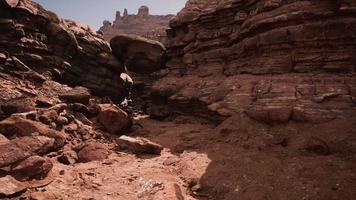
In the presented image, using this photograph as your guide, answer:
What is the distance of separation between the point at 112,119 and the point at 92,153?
5050 millimetres

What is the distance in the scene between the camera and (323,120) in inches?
546

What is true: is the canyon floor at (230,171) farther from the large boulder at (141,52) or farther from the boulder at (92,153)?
the large boulder at (141,52)

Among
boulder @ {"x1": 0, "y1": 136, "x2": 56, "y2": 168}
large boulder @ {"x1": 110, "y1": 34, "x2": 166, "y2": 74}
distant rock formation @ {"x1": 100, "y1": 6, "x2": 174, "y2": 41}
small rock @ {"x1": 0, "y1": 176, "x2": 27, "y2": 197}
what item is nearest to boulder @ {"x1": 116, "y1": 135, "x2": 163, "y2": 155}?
boulder @ {"x1": 0, "y1": 136, "x2": 56, "y2": 168}

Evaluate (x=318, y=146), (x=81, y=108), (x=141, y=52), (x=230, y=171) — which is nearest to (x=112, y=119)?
(x=81, y=108)

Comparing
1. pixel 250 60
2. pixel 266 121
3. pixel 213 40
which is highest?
pixel 213 40

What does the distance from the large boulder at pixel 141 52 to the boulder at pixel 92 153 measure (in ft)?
44.9

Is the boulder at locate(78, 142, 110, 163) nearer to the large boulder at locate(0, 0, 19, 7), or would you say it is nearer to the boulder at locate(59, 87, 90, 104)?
the boulder at locate(59, 87, 90, 104)

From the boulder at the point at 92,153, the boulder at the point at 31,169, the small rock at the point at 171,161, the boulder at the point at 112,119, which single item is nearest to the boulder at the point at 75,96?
the boulder at the point at 112,119

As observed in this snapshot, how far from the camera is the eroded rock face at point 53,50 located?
20328 millimetres

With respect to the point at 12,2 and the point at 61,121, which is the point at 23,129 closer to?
the point at 61,121

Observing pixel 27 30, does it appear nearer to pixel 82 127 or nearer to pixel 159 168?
pixel 82 127

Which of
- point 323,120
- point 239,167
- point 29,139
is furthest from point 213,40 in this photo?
point 29,139

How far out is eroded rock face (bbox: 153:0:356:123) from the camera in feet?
50.6

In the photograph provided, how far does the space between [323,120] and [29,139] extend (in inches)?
514
